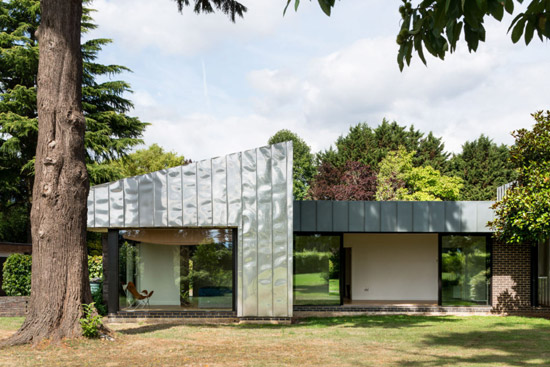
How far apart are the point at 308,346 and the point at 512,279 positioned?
28.3 feet

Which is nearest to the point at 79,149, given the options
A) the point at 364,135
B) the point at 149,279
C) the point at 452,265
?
the point at 149,279

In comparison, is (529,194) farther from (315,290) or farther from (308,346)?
(308,346)

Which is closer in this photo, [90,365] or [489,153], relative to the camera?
[90,365]

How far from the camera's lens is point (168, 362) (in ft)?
27.1

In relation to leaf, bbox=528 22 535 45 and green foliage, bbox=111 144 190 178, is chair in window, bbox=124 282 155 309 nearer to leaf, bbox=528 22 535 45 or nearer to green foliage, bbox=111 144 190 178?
leaf, bbox=528 22 535 45

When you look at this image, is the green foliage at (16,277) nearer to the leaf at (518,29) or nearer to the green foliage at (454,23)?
the green foliage at (454,23)

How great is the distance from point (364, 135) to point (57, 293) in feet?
105

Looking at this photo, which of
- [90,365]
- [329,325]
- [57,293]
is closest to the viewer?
[90,365]

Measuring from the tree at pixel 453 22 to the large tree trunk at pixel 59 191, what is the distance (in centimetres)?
791

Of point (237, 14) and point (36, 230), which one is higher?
point (237, 14)

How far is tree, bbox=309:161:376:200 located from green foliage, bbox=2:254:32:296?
70.0 ft

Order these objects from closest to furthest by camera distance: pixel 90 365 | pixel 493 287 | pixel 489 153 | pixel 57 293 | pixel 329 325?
pixel 90 365
pixel 57 293
pixel 329 325
pixel 493 287
pixel 489 153

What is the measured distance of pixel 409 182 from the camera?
1428 inches

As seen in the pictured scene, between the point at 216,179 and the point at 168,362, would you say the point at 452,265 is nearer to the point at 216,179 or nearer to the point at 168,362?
the point at 216,179
